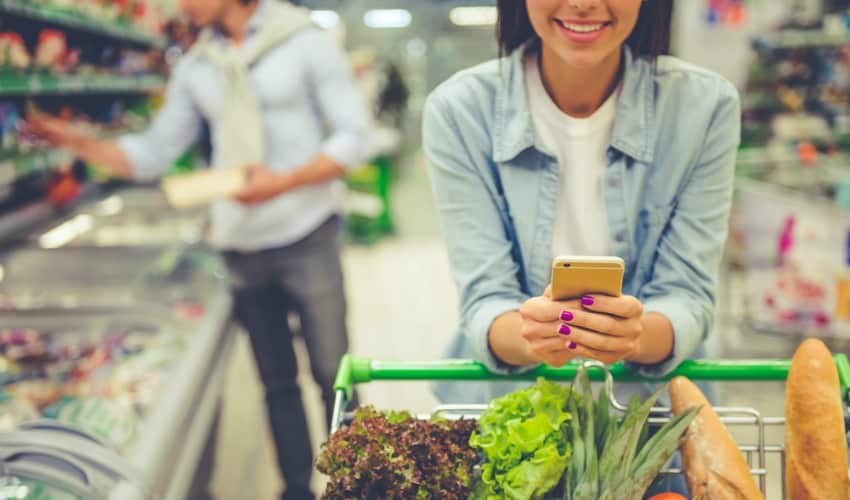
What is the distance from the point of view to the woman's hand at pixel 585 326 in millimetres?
1076

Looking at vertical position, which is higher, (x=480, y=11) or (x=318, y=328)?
(x=480, y=11)

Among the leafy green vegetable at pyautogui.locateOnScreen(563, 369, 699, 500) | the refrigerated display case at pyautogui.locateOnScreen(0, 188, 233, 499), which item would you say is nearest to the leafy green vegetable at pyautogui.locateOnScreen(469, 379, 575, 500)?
the leafy green vegetable at pyautogui.locateOnScreen(563, 369, 699, 500)

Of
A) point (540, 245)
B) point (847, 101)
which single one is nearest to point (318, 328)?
point (540, 245)

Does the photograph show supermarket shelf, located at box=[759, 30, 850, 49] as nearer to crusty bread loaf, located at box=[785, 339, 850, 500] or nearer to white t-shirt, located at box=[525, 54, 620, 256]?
white t-shirt, located at box=[525, 54, 620, 256]

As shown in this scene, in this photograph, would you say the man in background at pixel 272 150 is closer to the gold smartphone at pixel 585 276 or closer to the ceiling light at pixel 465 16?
the gold smartphone at pixel 585 276

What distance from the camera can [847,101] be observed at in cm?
558

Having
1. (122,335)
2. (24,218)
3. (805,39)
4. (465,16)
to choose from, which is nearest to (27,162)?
(24,218)

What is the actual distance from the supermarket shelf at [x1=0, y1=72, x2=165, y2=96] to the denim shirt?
1.78 meters

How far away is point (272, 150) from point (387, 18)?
7672 millimetres

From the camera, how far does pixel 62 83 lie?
10.7ft

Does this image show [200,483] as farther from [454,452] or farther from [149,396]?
[454,452]

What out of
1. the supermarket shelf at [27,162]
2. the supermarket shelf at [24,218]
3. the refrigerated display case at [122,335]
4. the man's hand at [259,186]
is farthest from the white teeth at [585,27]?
the supermarket shelf at [24,218]

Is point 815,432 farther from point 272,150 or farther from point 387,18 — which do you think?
point 387,18

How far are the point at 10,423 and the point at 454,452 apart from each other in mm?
1493
